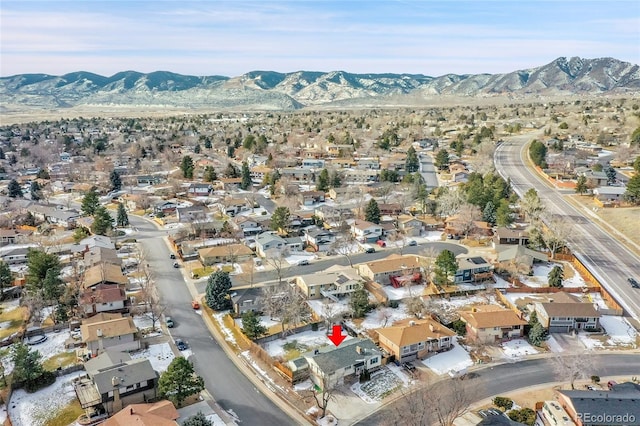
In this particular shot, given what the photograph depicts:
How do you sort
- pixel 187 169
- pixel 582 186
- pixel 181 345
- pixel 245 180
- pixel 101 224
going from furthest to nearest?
pixel 187 169
pixel 245 180
pixel 582 186
pixel 101 224
pixel 181 345

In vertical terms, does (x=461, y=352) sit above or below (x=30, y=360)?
below

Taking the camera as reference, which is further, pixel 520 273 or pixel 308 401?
pixel 520 273

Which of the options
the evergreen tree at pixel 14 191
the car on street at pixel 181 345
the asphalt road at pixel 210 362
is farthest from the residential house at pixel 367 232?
the evergreen tree at pixel 14 191

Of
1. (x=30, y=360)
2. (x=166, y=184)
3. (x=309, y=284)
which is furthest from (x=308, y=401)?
(x=166, y=184)

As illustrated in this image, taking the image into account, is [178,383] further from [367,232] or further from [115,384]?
[367,232]

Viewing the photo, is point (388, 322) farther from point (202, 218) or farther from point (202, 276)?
point (202, 218)

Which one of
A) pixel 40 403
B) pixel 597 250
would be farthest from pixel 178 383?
pixel 597 250

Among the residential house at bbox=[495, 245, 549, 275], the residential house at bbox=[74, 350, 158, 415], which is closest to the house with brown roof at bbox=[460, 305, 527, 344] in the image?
the residential house at bbox=[495, 245, 549, 275]
